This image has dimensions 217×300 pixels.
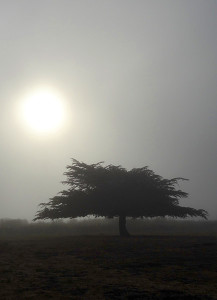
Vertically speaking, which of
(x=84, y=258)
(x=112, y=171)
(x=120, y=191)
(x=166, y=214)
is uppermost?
(x=112, y=171)

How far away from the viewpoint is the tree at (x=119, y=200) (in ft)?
105

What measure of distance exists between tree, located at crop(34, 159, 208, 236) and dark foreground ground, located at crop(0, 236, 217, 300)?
8767 millimetres

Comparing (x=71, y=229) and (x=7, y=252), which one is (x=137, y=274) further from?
(x=71, y=229)

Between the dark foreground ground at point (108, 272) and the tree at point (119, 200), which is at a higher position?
the tree at point (119, 200)

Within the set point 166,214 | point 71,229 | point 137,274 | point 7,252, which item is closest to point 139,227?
point 71,229

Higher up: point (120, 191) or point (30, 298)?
point (120, 191)

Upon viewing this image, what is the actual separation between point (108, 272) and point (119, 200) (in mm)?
17733

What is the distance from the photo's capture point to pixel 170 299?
10.3 meters

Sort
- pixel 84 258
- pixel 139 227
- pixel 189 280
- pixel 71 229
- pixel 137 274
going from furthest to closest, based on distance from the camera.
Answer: pixel 139 227, pixel 71 229, pixel 84 258, pixel 137 274, pixel 189 280

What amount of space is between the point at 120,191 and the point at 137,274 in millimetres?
18222

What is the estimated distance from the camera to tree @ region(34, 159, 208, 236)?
105 feet

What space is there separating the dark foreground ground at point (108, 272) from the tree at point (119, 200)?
8.77m

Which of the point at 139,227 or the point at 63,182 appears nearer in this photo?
the point at 63,182

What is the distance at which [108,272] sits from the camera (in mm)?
14367
